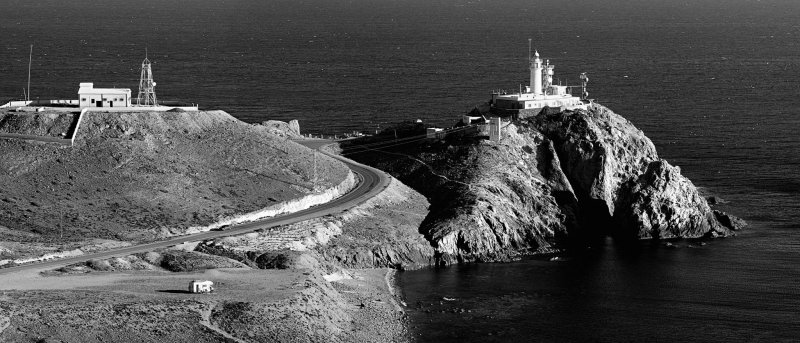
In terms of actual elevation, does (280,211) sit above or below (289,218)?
above

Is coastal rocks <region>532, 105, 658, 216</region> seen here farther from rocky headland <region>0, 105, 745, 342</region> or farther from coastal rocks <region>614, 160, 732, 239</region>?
coastal rocks <region>614, 160, 732, 239</region>

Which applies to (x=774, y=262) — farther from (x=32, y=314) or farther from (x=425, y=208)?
(x=32, y=314)

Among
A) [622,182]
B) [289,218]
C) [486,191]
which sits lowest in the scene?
[289,218]

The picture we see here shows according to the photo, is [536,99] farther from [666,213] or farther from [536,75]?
[666,213]

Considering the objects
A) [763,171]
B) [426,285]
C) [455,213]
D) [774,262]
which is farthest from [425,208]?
[763,171]

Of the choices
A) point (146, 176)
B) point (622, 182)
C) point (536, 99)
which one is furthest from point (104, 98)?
point (622, 182)

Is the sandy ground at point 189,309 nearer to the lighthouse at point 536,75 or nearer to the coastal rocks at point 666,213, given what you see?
the coastal rocks at point 666,213
